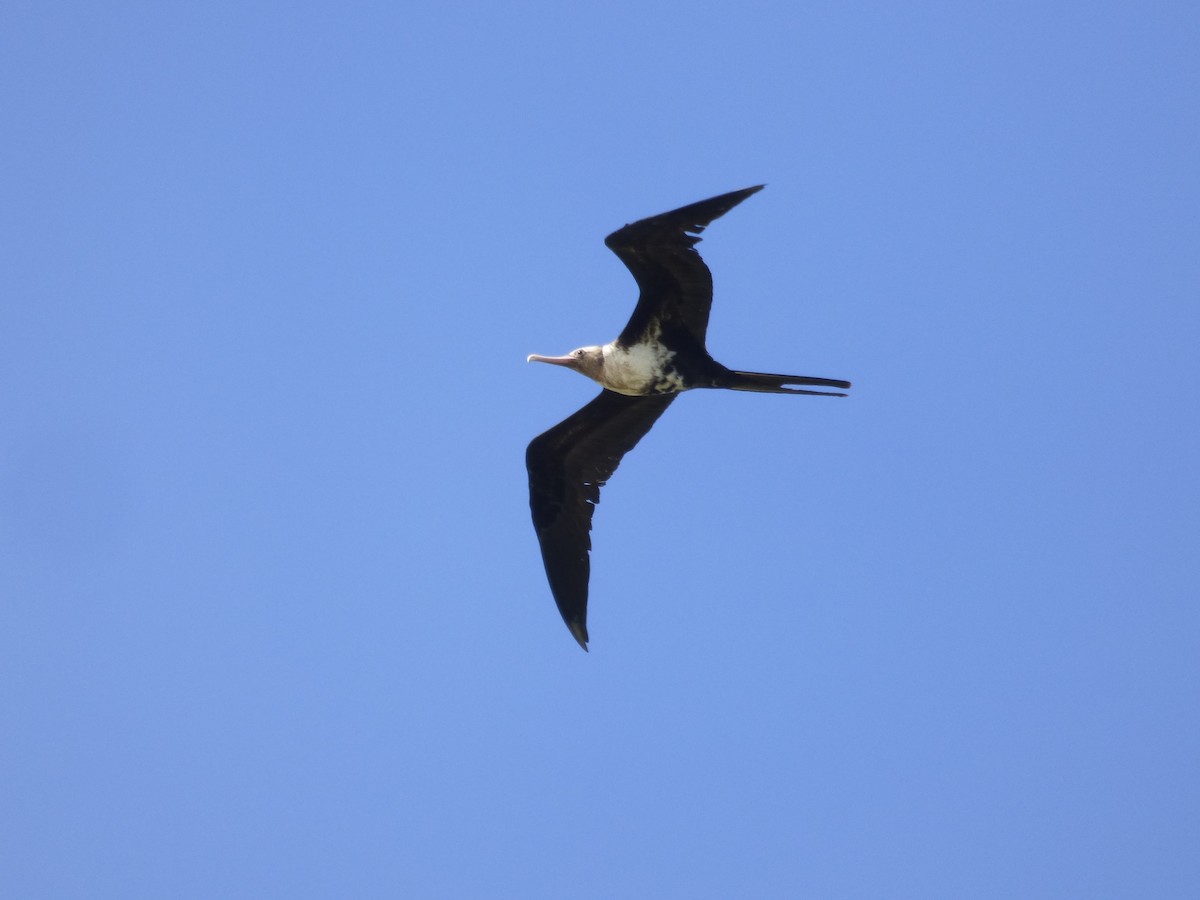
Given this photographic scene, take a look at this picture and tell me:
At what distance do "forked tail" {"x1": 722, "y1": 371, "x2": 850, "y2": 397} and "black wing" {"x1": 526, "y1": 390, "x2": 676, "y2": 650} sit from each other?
79cm

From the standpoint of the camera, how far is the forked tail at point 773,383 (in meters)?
6.61

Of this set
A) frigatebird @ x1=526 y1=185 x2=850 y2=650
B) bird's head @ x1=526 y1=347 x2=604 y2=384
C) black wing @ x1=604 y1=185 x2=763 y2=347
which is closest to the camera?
black wing @ x1=604 y1=185 x2=763 y2=347

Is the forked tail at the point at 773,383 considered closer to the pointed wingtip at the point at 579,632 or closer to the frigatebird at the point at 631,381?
the frigatebird at the point at 631,381

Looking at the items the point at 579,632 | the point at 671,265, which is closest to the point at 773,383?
the point at 671,265

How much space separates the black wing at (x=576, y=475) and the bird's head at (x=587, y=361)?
23 centimetres

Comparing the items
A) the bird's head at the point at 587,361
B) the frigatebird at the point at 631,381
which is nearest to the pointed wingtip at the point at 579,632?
the frigatebird at the point at 631,381

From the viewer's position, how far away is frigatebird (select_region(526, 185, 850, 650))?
6547mm

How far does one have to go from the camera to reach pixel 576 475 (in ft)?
25.3

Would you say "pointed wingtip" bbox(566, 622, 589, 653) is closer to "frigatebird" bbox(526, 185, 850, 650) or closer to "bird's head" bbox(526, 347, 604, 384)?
"frigatebird" bbox(526, 185, 850, 650)

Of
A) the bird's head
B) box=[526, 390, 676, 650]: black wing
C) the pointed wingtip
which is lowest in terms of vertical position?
the pointed wingtip

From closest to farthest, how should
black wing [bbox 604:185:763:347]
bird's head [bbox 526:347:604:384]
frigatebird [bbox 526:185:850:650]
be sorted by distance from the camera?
1. black wing [bbox 604:185:763:347]
2. frigatebird [bbox 526:185:850:650]
3. bird's head [bbox 526:347:604:384]

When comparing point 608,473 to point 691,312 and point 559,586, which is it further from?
point 691,312

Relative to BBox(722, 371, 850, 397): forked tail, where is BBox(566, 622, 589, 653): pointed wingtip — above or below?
below

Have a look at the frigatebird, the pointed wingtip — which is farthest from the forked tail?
the pointed wingtip
